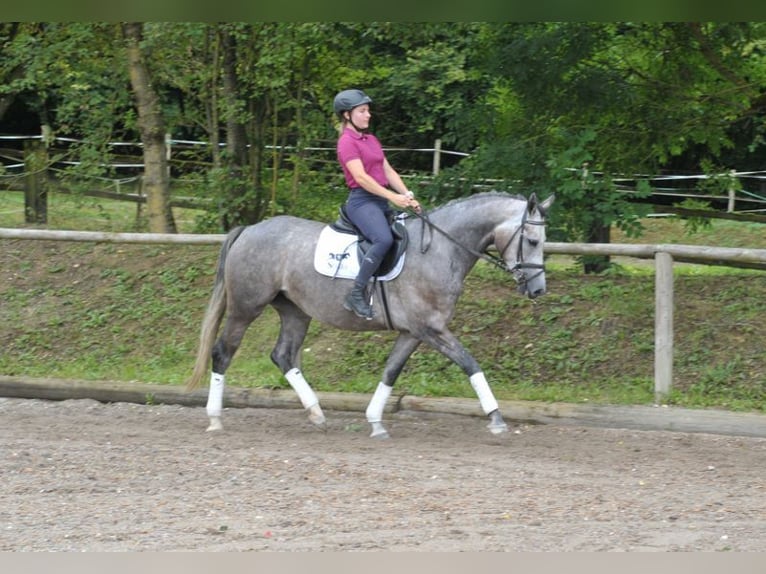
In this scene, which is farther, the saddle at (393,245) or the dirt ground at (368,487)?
the saddle at (393,245)

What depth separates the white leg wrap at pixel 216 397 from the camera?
Result: 27.6 feet

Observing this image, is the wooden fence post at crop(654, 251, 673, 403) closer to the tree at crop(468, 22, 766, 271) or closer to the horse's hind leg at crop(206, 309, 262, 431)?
the tree at crop(468, 22, 766, 271)

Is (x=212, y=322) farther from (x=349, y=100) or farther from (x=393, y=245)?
(x=349, y=100)

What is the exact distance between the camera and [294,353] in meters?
8.59

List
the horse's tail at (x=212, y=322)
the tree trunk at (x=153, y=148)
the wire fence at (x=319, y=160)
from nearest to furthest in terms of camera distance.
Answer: the horse's tail at (x=212, y=322) < the wire fence at (x=319, y=160) < the tree trunk at (x=153, y=148)

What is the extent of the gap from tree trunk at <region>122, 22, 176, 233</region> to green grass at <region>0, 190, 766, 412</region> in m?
0.76

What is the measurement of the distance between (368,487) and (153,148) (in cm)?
811

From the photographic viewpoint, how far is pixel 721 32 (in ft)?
30.2

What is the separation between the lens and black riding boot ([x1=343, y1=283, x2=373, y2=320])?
7917mm

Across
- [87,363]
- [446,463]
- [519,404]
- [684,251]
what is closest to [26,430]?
[87,363]

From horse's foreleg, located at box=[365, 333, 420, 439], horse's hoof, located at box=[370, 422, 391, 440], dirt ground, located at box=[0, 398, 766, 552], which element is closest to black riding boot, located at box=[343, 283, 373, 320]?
horse's foreleg, located at box=[365, 333, 420, 439]

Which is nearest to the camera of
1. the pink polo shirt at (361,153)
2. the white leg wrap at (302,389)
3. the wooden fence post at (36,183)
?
the pink polo shirt at (361,153)

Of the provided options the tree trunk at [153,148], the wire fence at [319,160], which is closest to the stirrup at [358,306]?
the wire fence at [319,160]

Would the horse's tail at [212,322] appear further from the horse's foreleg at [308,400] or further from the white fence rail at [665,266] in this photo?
the white fence rail at [665,266]
